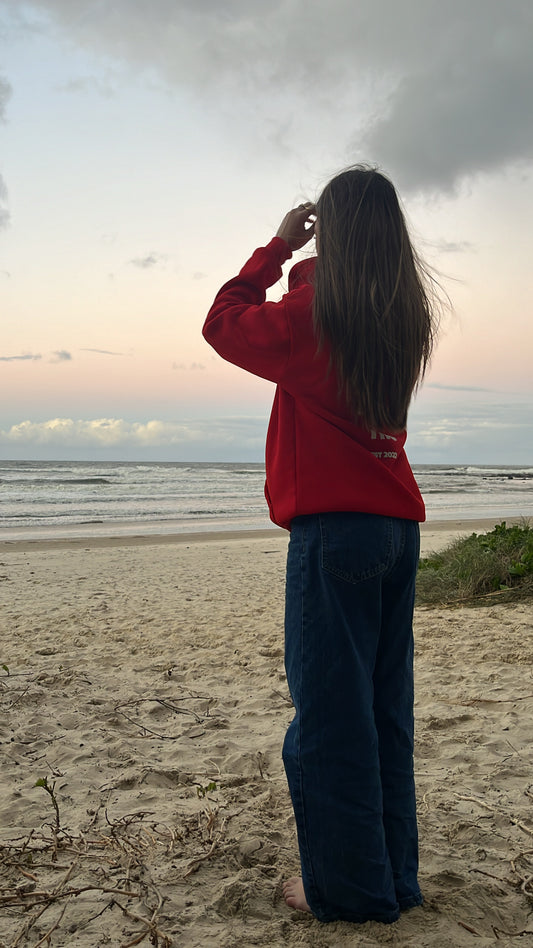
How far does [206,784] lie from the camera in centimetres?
262

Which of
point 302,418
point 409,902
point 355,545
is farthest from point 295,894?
point 302,418

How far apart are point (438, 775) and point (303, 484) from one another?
1.69 m

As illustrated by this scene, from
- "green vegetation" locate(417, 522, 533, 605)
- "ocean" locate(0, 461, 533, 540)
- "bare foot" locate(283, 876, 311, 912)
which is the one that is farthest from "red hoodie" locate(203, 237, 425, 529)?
"ocean" locate(0, 461, 533, 540)

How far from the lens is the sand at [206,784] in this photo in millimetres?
1775

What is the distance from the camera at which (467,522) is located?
51.5 ft

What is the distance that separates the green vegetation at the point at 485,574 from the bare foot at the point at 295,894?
13.8 ft

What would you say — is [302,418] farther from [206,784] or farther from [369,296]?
[206,784]

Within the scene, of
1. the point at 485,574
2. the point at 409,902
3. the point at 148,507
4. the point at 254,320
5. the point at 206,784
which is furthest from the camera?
the point at 148,507

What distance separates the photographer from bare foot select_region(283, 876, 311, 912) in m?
1.81

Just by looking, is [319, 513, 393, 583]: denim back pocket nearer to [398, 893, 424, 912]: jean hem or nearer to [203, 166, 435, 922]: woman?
[203, 166, 435, 922]: woman

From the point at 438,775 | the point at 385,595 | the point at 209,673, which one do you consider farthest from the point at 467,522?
the point at 385,595

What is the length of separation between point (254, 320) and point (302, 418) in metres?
0.28

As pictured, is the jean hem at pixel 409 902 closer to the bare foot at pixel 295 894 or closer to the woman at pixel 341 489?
the woman at pixel 341 489

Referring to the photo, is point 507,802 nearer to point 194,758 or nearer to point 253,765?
point 253,765
